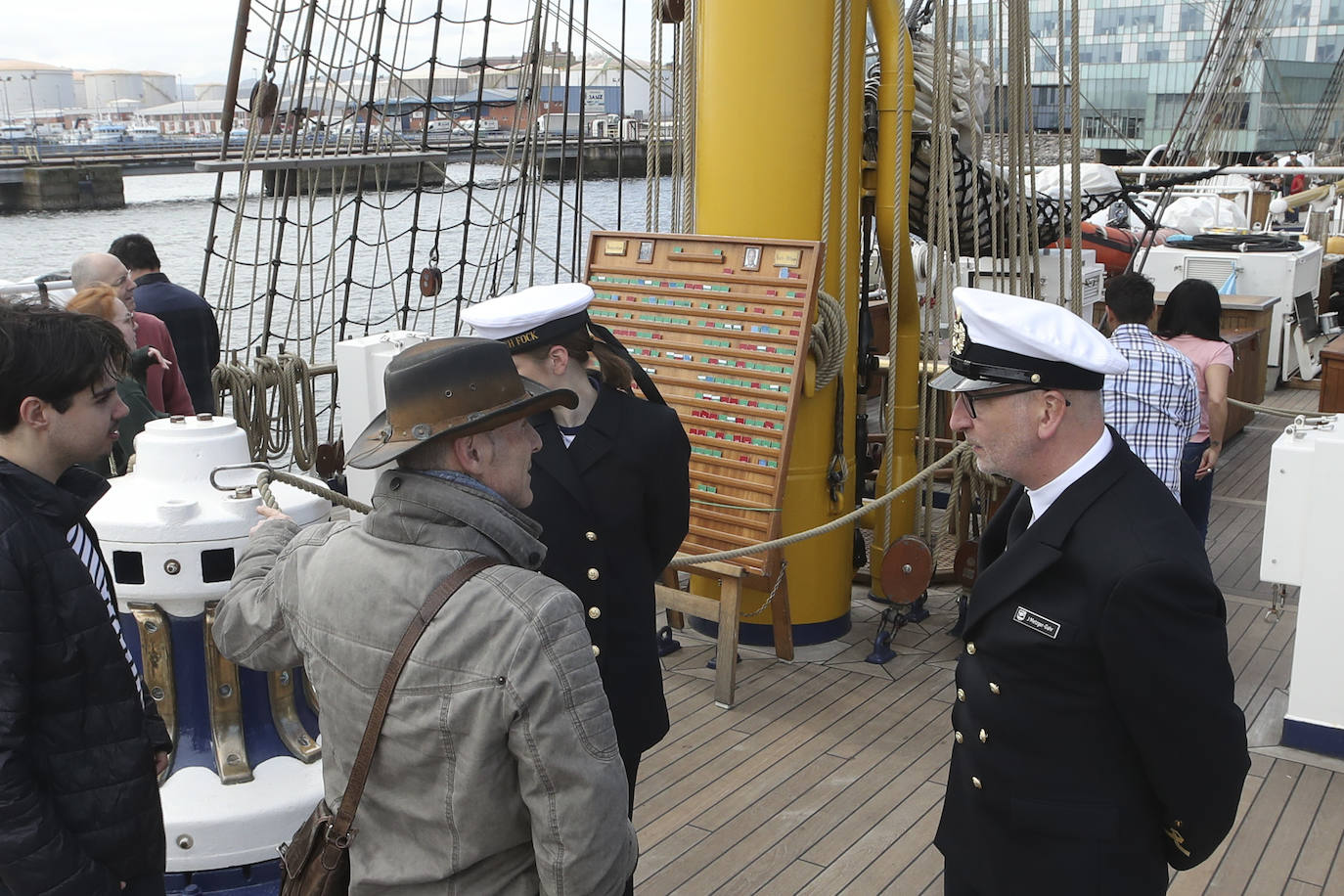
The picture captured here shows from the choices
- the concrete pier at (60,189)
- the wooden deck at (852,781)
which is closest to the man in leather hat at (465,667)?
the wooden deck at (852,781)

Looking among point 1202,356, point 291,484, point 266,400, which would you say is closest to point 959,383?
point 291,484

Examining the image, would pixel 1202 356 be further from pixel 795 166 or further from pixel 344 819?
pixel 344 819

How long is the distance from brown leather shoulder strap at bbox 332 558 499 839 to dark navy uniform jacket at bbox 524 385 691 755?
81 centimetres

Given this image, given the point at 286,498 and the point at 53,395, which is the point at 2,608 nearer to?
the point at 53,395

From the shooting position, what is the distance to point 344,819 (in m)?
1.56

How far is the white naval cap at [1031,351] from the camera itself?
1695mm

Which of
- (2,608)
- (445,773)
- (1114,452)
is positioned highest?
(1114,452)

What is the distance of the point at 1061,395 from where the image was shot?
1.72 meters

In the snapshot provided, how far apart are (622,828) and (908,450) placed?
10.8ft

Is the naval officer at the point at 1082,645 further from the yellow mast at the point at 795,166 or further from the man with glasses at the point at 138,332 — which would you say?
the man with glasses at the point at 138,332

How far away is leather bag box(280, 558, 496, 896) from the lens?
1.46 metres

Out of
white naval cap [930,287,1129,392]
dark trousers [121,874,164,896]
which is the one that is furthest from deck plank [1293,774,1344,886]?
dark trousers [121,874,164,896]

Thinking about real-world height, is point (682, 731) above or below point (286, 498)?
below

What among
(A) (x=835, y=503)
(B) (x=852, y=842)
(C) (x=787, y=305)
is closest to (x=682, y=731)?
(B) (x=852, y=842)
